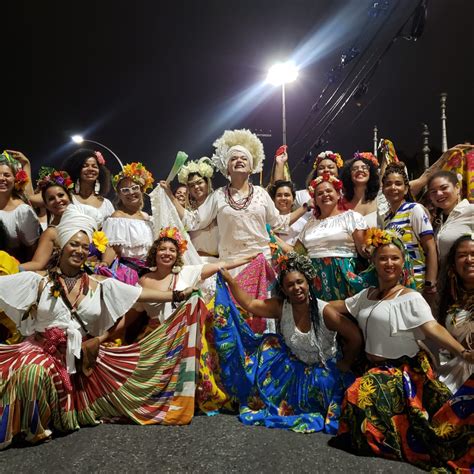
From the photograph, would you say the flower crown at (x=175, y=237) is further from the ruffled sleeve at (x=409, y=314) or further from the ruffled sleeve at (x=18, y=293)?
the ruffled sleeve at (x=409, y=314)

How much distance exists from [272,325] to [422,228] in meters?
1.78

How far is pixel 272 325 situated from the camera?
492 centimetres

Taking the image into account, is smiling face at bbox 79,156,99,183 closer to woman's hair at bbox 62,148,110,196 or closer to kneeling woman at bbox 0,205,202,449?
woman's hair at bbox 62,148,110,196

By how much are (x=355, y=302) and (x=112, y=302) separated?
2.11 m

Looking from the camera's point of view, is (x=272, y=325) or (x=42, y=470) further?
(x=272, y=325)

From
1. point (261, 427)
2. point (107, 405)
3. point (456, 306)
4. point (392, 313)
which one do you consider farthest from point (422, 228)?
point (107, 405)

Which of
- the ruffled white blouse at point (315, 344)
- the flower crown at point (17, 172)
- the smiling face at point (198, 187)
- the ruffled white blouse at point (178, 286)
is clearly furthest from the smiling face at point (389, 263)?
the flower crown at point (17, 172)

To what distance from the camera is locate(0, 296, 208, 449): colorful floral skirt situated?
3.62 m


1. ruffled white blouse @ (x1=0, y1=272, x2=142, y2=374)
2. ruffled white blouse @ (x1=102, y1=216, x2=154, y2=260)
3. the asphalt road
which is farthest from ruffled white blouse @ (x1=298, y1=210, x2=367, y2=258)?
ruffled white blouse @ (x1=0, y1=272, x2=142, y2=374)

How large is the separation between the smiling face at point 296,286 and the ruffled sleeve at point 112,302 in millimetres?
1346

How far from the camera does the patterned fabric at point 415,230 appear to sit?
4625mm

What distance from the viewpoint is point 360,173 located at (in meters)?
5.50

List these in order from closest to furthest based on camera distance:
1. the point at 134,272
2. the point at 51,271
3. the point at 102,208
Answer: the point at 51,271 < the point at 134,272 < the point at 102,208

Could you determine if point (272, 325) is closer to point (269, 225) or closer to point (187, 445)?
point (269, 225)
